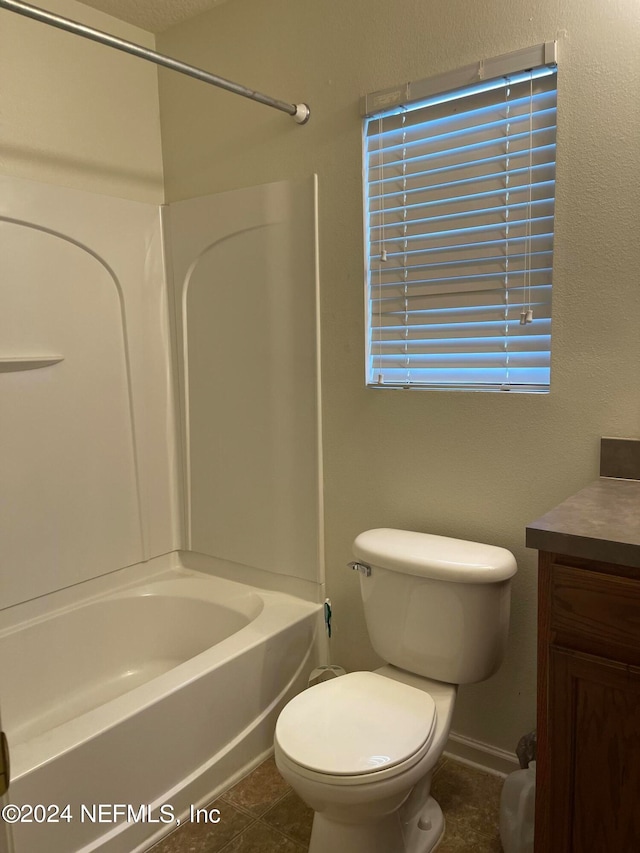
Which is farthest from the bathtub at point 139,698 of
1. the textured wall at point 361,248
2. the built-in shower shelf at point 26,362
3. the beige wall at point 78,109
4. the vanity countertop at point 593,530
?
the beige wall at point 78,109

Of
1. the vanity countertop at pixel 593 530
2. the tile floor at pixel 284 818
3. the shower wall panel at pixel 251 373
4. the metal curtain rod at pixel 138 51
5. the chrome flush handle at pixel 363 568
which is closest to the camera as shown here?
the vanity countertop at pixel 593 530

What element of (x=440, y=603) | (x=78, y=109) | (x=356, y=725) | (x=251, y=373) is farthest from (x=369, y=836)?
(x=78, y=109)

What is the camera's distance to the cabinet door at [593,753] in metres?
1.17

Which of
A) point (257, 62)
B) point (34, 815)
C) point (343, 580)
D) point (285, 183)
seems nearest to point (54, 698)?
point (34, 815)

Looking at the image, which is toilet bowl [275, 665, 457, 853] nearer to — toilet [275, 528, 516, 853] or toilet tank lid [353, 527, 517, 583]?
toilet [275, 528, 516, 853]

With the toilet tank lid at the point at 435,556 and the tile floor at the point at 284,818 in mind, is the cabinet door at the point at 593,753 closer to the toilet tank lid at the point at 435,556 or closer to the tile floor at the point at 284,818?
the toilet tank lid at the point at 435,556

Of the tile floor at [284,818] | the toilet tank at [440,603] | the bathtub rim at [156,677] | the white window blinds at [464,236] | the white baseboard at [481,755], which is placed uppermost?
the white window blinds at [464,236]

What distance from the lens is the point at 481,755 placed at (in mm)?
1983

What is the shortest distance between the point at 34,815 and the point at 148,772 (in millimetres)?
310

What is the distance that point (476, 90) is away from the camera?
71.0 inches

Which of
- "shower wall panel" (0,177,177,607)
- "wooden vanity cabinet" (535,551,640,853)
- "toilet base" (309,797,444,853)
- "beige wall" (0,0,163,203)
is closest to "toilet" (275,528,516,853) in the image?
"toilet base" (309,797,444,853)

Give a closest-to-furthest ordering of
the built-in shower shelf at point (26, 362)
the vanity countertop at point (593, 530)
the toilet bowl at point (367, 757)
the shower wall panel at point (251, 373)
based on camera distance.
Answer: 1. the vanity countertop at point (593, 530)
2. the toilet bowl at point (367, 757)
3. the built-in shower shelf at point (26, 362)
4. the shower wall panel at point (251, 373)

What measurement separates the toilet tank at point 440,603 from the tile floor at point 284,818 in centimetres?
41

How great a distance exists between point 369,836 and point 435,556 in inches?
26.6
